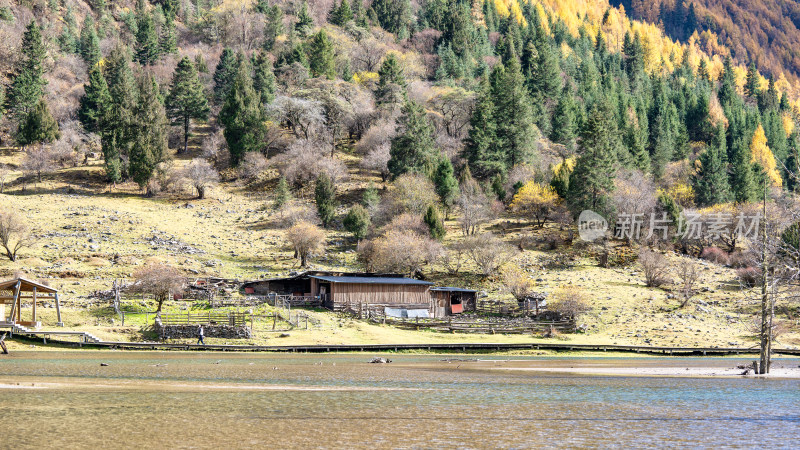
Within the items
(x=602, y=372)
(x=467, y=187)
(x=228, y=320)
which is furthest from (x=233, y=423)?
(x=467, y=187)

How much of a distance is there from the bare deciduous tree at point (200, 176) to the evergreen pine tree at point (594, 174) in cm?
4284

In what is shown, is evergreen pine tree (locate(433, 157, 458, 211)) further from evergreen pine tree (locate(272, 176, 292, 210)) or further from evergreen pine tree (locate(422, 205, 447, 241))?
evergreen pine tree (locate(272, 176, 292, 210))

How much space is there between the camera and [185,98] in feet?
344

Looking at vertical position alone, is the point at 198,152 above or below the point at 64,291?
above

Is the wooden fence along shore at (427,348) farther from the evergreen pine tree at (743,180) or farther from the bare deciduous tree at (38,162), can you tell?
the bare deciduous tree at (38,162)

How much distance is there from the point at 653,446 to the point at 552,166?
80915 mm

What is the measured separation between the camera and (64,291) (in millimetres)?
57656

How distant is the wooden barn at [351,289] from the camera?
6194cm

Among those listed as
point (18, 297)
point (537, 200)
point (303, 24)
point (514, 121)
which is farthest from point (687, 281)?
point (303, 24)

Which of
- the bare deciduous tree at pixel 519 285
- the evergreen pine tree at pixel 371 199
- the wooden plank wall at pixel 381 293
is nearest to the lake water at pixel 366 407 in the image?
the wooden plank wall at pixel 381 293

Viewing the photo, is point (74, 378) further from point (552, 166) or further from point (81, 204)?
point (552, 166)

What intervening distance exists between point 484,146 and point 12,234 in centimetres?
5484

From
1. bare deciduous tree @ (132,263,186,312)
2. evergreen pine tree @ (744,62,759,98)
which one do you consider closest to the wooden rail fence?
bare deciduous tree @ (132,263,186,312)

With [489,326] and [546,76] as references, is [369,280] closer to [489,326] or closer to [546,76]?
[489,326]
